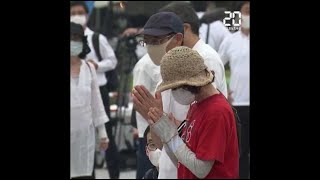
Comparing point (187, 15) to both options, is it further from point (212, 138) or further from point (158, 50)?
point (212, 138)

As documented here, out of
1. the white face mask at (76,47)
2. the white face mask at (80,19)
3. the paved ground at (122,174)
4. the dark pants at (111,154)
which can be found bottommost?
the paved ground at (122,174)

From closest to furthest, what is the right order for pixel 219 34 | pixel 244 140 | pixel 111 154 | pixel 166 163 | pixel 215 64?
pixel 166 163, pixel 215 64, pixel 244 140, pixel 219 34, pixel 111 154

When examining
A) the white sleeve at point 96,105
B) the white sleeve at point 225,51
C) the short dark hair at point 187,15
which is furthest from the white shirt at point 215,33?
the short dark hair at point 187,15

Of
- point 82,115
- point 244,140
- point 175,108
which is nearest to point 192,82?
point 175,108

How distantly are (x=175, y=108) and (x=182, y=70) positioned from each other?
0.84 metres

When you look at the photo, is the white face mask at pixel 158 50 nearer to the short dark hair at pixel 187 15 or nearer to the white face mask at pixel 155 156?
the short dark hair at pixel 187 15

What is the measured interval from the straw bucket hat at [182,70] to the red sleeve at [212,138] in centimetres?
17

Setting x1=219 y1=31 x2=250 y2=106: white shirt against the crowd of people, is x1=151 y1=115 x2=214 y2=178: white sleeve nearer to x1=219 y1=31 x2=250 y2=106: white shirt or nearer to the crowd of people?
the crowd of people

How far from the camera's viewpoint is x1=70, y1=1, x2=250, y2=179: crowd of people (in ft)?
12.5

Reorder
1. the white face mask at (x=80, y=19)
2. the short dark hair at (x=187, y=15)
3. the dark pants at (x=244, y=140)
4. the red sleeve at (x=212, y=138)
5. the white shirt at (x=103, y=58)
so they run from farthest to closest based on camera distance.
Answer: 1. the white face mask at (x=80, y=19)
2. the white shirt at (x=103, y=58)
3. the dark pants at (x=244, y=140)
4. the short dark hair at (x=187, y=15)
5. the red sleeve at (x=212, y=138)

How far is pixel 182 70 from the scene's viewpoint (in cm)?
384

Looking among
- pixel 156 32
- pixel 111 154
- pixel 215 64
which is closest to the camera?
pixel 156 32

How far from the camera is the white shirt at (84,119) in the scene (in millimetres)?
6656
